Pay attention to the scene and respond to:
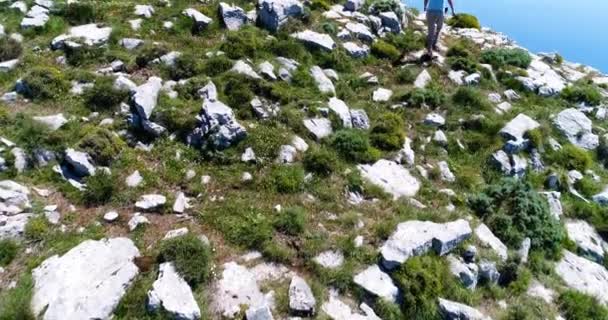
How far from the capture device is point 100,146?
43.9ft

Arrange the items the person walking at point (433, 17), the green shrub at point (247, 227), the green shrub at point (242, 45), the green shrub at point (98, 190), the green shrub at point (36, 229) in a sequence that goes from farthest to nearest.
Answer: the person walking at point (433, 17)
the green shrub at point (242, 45)
the green shrub at point (98, 190)
the green shrub at point (247, 227)
the green shrub at point (36, 229)

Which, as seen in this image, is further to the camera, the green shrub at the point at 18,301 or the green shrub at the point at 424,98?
the green shrub at the point at 424,98

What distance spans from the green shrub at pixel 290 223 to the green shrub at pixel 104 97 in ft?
22.6

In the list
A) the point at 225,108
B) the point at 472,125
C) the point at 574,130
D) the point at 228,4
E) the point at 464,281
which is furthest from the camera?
the point at 228,4

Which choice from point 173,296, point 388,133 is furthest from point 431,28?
point 173,296

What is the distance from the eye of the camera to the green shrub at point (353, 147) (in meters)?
15.2

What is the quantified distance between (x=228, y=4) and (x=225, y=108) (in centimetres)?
811

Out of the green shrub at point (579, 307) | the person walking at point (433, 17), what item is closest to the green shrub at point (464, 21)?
the person walking at point (433, 17)

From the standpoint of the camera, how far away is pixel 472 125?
711 inches

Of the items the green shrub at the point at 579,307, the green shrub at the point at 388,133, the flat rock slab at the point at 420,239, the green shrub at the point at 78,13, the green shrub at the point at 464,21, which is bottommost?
the green shrub at the point at 464,21

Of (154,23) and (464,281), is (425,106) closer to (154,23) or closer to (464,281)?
(464,281)

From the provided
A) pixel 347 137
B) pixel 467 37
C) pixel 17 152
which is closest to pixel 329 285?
pixel 347 137

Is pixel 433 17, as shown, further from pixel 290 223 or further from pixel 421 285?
pixel 421 285

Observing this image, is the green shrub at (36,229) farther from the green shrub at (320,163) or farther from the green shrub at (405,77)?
the green shrub at (405,77)
